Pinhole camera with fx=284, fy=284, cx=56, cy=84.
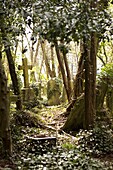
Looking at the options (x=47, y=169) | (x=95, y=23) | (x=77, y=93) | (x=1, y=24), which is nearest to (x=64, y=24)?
(x=95, y=23)

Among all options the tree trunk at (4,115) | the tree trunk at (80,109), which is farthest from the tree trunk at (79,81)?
the tree trunk at (4,115)

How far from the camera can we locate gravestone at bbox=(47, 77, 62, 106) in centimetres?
1521

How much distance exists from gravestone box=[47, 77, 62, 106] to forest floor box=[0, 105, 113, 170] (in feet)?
17.0

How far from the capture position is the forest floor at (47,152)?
441cm

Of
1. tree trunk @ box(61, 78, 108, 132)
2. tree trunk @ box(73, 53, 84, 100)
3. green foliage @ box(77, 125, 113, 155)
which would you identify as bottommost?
green foliage @ box(77, 125, 113, 155)

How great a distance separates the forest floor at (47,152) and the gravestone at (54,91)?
5170 millimetres

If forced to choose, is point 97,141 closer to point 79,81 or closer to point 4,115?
point 4,115

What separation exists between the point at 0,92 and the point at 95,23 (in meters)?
2.27

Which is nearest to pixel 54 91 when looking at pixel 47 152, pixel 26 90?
pixel 26 90

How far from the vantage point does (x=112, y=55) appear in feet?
62.4

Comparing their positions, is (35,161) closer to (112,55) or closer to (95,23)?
(95,23)

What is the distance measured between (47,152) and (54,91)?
32.2ft

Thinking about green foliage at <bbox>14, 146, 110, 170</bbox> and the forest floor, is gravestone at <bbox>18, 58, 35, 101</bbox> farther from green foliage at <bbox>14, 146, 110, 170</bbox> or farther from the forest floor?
green foliage at <bbox>14, 146, 110, 170</bbox>

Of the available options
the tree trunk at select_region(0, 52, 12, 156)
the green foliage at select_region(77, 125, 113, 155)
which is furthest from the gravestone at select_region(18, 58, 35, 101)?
the tree trunk at select_region(0, 52, 12, 156)
